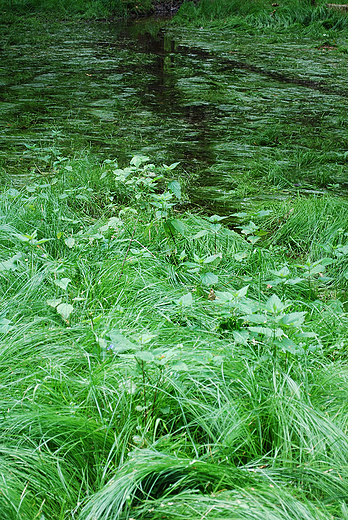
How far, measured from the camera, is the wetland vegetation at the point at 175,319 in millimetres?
1115

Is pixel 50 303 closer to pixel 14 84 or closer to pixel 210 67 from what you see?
pixel 14 84

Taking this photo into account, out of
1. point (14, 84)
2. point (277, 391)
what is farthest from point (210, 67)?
point (277, 391)

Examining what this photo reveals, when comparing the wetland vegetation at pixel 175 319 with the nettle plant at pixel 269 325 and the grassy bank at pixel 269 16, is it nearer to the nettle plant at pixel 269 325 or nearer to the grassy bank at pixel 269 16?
the nettle plant at pixel 269 325

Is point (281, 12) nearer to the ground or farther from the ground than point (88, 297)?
farther from the ground

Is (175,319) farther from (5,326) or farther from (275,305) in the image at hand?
(5,326)

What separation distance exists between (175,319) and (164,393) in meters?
0.49

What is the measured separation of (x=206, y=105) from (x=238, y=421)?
456 cm

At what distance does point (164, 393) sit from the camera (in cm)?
132

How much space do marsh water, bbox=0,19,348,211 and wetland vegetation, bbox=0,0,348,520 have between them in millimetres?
34

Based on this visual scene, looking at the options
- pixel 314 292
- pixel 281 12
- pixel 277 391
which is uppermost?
pixel 281 12

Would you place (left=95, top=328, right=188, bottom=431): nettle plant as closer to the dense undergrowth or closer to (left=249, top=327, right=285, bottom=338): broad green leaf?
the dense undergrowth

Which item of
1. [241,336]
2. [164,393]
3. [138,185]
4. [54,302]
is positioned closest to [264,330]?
[241,336]

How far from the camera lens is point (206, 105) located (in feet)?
17.2

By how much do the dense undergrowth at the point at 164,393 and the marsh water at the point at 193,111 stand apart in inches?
51.7
